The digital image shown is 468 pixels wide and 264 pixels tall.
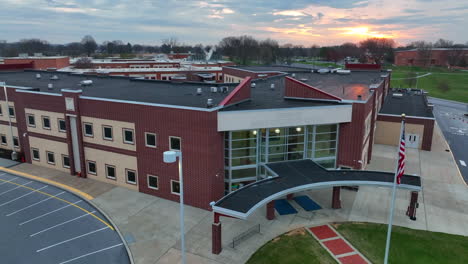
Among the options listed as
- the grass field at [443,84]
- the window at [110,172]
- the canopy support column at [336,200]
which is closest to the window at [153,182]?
the window at [110,172]

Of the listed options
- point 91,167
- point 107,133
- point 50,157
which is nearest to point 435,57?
point 107,133

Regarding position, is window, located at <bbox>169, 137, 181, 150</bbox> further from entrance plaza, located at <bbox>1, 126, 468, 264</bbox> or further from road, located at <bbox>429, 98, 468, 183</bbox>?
road, located at <bbox>429, 98, 468, 183</bbox>

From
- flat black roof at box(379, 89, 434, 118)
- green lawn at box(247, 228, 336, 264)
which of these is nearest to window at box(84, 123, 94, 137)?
green lawn at box(247, 228, 336, 264)

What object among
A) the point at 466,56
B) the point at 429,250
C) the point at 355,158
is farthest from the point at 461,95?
the point at 429,250

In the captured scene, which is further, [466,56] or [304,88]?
[466,56]

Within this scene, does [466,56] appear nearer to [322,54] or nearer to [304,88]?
[322,54]

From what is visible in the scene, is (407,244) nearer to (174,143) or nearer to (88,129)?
(174,143)

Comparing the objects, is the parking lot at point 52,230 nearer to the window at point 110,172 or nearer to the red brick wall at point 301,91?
the window at point 110,172
